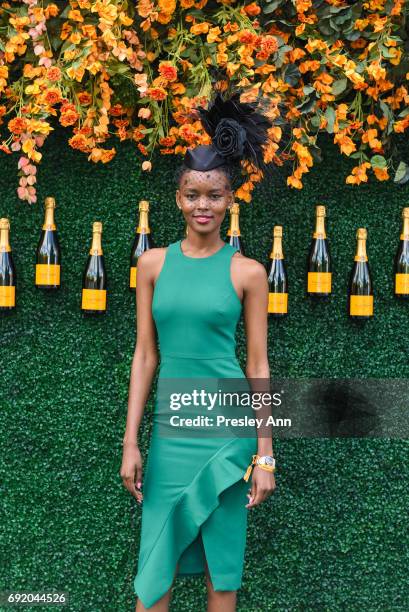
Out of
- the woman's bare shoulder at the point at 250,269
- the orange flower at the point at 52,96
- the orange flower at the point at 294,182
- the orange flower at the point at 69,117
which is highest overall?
the orange flower at the point at 52,96

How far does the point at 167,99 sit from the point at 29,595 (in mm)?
1679

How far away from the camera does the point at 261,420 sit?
5.63 feet

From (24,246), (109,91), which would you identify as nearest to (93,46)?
(109,91)

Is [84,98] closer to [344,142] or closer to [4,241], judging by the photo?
[4,241]

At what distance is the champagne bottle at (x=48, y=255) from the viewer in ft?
8.26

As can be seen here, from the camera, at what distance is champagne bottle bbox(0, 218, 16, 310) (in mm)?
2518

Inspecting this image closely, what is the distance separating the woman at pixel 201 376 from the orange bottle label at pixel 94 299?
0.78 metres

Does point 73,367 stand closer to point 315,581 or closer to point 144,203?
point 144,203

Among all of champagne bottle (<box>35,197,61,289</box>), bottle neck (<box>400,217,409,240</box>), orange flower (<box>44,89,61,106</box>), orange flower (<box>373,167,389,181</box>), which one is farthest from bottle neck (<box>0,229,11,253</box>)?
bottle neck (<box>400,217,409,240</box>)

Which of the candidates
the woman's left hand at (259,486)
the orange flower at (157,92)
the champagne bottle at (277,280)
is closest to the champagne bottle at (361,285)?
the champagne bottle at (277,280)

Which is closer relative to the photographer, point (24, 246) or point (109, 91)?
point (109, 91)

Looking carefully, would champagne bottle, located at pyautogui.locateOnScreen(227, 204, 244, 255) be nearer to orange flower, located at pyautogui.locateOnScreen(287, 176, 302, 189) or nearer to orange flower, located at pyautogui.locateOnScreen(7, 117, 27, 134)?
orange flower, located at pyautogui.locateOnScreen(287, 176, 302, 189)

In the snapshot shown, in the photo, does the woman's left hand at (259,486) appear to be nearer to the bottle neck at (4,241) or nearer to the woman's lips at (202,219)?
the woman's lips at (202,219)

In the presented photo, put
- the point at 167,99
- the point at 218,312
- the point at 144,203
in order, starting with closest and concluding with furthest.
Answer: the point at 218,312, the point at 167,99, the point at 144,203
